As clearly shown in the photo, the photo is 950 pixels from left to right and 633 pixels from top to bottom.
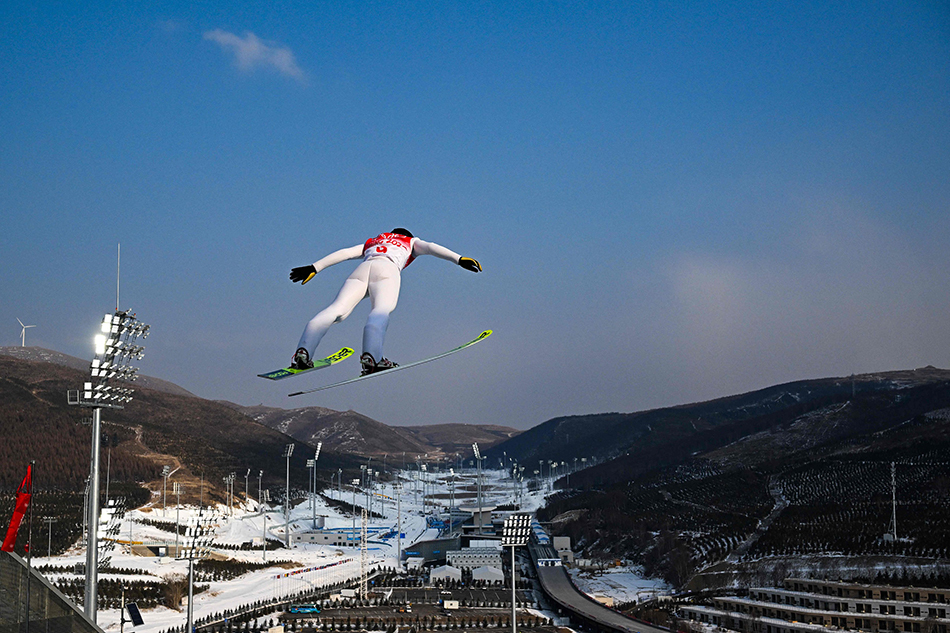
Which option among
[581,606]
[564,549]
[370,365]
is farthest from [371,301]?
[564,549]

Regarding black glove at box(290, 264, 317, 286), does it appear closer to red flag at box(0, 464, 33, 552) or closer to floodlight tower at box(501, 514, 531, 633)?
red flag at box(0, 464, 33, 552)

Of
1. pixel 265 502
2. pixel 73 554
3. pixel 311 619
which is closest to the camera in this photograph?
pixel 311 619

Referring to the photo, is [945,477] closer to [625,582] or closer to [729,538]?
[729,538]

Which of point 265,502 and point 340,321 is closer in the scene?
point 340,321

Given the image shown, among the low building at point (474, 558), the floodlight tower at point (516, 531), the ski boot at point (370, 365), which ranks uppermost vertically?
the ski boot at point (370, 365)

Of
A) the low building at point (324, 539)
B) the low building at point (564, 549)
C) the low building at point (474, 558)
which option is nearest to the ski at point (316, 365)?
the low building at point (474, 558)

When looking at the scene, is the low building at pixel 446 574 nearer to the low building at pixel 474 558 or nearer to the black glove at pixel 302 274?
the low building at pixel 474 558

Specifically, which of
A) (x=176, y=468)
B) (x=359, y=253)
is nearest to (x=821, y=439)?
(x=176, y=468)

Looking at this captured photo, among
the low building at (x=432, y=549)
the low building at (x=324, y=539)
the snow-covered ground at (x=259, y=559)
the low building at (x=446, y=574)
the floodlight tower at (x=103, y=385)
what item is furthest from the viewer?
the low building at (x=324, y=539)

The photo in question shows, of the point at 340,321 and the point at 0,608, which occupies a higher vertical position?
the point at 340,321
